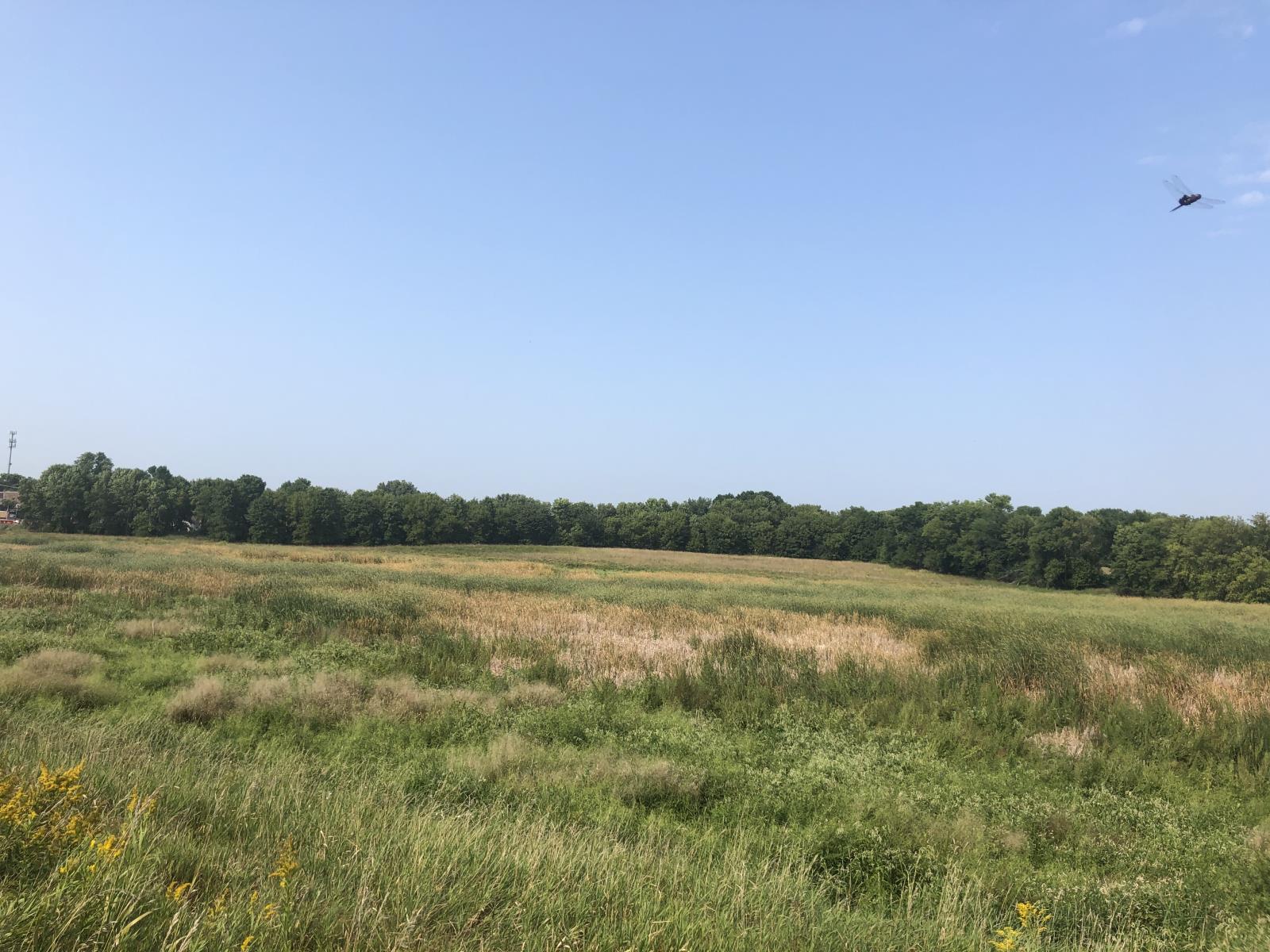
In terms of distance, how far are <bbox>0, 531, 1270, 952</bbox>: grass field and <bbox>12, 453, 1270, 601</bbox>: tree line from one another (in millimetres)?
66258

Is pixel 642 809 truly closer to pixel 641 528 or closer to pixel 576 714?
pixel 576 714

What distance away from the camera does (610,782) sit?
8023 millimetres

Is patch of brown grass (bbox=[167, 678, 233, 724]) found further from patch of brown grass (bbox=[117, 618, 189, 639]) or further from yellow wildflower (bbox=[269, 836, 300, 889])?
yellow wildflower (bbox=[269, 836, 300, 889])

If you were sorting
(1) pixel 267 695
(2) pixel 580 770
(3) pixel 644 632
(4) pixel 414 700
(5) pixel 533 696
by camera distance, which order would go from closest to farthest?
(2) pixel 580 770 → (1) pixel 267 695 → (4) pixel 414 700 → (5) pixel 533 696 → (3) pixel 644 632

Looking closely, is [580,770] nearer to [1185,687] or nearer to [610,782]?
[610,782]

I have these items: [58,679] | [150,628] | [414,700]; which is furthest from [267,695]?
[150,628]

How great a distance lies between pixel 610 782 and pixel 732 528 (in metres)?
107

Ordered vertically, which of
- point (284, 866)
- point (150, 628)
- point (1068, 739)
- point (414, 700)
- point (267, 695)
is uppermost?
point (284, 866)

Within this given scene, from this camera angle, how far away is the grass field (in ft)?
11.6

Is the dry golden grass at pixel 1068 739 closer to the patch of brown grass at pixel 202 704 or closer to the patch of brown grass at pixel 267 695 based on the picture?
the patch of brown grass at pixel 267 695

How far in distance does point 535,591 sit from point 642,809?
2422cm

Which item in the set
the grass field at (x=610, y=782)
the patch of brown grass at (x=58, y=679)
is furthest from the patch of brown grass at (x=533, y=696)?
the patch of brown grass at (x=58, y=679)

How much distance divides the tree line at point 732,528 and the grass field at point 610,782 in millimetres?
66258

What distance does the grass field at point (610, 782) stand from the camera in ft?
11.6
